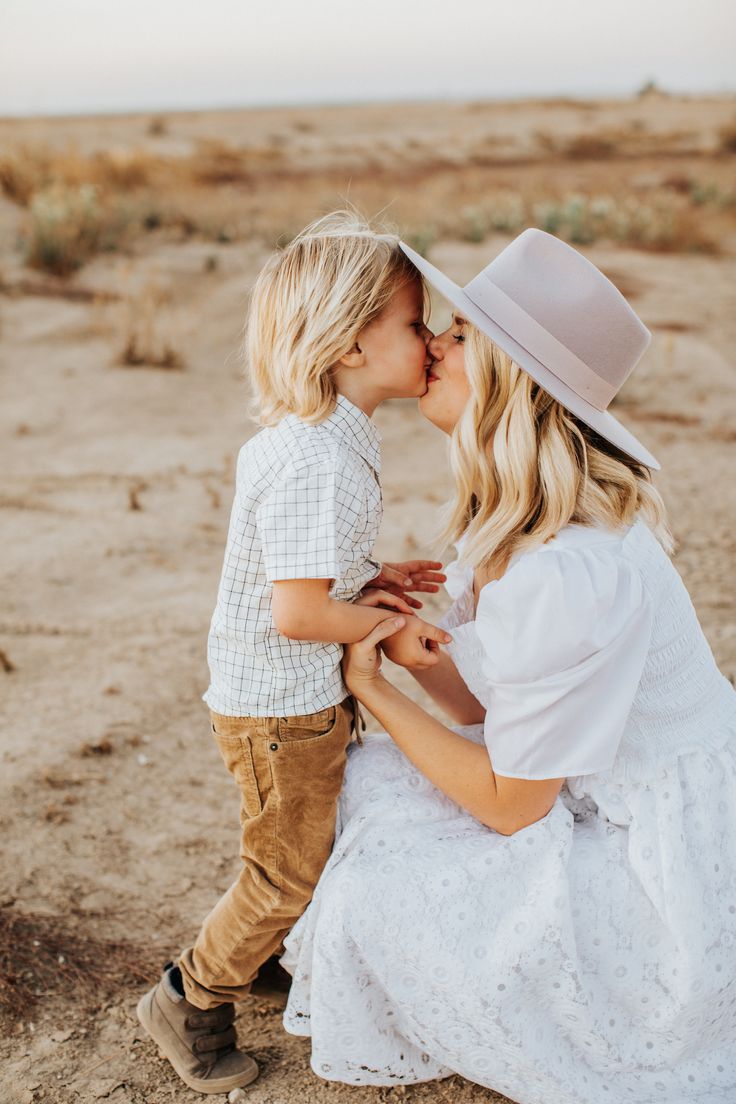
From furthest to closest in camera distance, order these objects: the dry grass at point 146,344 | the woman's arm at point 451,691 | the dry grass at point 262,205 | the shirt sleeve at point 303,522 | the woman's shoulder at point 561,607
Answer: the dry grass at point 262,205 < the dry grass at point 146,344 < the woman's arm at point 451,691 < the shirt sleeve at point 303,522 < the woman's shoulder at point 561,607

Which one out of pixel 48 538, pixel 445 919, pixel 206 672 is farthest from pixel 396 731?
pixel 48 538

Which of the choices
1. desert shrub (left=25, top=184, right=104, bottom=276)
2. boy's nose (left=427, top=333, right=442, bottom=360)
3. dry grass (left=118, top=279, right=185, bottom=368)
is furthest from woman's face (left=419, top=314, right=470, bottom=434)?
desert shrub (left=25, top=184, right=104, bottom=276)

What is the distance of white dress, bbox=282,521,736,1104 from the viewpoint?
1923mm

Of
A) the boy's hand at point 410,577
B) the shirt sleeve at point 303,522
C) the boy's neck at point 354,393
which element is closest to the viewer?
the shirt sleeve at point 303,522

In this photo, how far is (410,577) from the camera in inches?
98.5

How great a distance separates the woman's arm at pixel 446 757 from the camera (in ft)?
6.63

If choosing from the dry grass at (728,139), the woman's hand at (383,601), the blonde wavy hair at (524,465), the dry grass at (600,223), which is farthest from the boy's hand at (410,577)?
the dry grass at (728,139)

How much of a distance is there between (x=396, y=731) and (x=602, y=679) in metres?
0.46

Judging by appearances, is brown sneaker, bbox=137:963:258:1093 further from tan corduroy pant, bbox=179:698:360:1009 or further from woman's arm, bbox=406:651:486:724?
woman's arm, bbox=406:651:486:724

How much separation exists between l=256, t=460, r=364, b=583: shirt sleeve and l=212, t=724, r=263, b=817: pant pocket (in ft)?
1.24

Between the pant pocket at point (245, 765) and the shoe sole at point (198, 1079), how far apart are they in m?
0.54

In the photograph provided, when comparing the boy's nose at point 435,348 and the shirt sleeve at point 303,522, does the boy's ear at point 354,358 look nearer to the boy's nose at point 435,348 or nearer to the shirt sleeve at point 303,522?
the boy's nose at point 435,348

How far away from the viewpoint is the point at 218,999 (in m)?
2.28

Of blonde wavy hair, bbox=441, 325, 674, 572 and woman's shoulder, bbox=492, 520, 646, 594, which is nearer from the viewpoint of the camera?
woman's shoulder, bbox=492, 520, 646, 594
